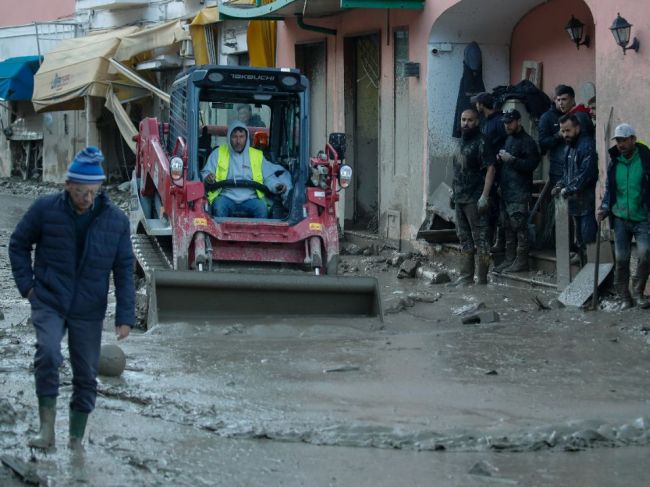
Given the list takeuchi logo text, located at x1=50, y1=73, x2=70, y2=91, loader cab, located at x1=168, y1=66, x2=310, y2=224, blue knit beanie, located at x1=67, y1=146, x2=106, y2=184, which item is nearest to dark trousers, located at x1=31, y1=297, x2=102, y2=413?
blue knit beanie, located at x1=67, y1=146, x2=106, y2=184

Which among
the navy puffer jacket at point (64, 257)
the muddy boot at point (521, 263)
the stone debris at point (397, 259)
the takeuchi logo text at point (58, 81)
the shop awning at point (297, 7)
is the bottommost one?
the stone debris at point (397, 259)

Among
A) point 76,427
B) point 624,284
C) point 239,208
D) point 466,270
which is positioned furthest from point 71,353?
point 466,270

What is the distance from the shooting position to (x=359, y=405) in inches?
301

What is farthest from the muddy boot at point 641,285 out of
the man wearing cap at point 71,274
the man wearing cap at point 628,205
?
the man wearing cap at point 71,274

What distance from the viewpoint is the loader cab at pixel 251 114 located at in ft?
40.7

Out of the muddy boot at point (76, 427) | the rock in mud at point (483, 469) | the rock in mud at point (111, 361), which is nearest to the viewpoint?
the rock in mud at point (483, 469)

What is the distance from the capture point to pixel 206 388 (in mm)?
8117

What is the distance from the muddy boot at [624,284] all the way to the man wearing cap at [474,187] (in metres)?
2.37

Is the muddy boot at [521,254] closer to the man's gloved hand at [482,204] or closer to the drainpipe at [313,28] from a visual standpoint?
the man's gloved hand at [482,204]

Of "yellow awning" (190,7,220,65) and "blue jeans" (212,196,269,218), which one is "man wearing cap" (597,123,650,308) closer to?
"blue jeans" (212,196,269,218)

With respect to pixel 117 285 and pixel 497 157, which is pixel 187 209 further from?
pixel 117 285

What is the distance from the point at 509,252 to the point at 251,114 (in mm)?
3377

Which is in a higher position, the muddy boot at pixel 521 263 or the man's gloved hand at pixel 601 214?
the man's gloved hand at pixel 601 214

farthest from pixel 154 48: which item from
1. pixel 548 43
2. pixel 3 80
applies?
pixel 548 43
